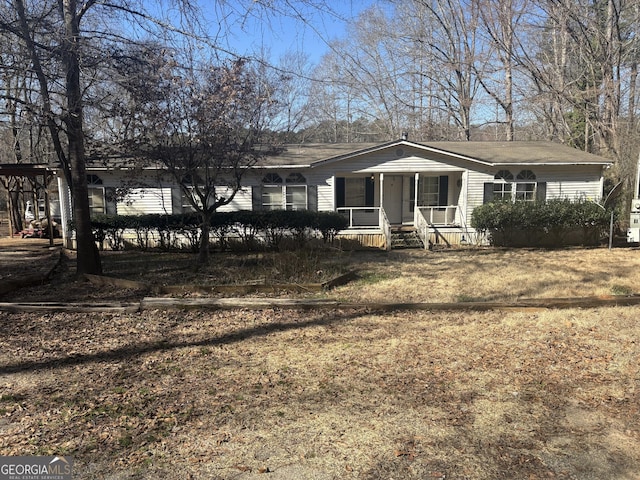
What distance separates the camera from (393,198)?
1747 centimetres

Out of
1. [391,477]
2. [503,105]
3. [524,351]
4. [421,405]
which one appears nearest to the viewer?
[391,477]

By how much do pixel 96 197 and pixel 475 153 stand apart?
13.9 meters

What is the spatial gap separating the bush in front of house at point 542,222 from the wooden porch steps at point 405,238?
6.54 ft

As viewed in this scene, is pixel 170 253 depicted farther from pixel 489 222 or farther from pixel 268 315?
pixel 489 222

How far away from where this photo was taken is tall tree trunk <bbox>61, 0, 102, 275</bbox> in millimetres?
6850

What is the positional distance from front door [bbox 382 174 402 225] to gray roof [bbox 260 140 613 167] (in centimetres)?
179

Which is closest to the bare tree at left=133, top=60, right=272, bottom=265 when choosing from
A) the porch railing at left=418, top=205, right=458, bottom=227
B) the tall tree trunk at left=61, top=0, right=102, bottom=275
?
the tall tree trunk at left=61, top=0, right=102, bottom=275

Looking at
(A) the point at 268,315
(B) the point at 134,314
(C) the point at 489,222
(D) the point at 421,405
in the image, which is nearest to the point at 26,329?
(B) the point at 134,314

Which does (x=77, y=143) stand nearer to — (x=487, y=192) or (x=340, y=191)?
(x=340, y=191)

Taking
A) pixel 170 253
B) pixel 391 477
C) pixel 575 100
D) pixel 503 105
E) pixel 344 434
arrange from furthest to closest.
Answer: pixel 503 105 → pixel 575 100 → pixel 170 253 → pixel 344 434 → pixel 391 477

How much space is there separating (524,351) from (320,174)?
11.7m

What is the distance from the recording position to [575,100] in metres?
22.1

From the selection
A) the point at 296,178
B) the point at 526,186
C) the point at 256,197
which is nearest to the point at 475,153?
the point at 526,186

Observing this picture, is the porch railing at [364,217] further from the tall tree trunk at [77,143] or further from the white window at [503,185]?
the tall tree trunk at [77,143]
